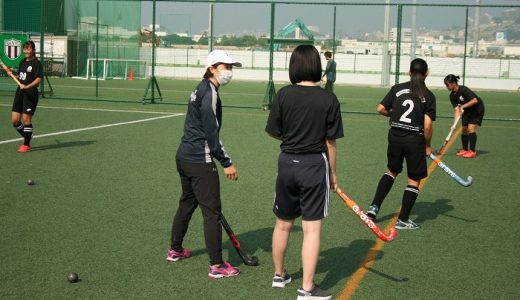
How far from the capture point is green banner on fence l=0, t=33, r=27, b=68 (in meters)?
23.7

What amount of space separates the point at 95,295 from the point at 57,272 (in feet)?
2.14

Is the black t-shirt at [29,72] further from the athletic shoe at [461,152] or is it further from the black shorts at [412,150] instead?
the athletic shoe at [461,152]

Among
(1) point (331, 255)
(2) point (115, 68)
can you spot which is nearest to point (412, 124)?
(1) point (331, 255)

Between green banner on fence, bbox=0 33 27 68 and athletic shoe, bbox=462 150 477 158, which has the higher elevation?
green banner on fence, bbox=0 33 27 68

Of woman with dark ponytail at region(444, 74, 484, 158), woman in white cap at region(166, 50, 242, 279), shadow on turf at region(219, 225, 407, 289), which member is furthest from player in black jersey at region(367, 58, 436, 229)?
woman with dark ponytail at region(444, 74, 484, 158)

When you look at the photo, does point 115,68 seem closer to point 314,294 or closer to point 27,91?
point 27,91

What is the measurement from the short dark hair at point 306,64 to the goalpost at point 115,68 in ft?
116

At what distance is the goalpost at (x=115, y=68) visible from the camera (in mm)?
39362

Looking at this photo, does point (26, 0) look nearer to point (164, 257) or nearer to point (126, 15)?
point (126, 15)

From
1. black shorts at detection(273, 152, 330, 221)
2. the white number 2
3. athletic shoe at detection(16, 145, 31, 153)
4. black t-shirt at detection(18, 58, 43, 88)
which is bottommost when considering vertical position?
athletic shoe at detection(16, 145, 31, 153)

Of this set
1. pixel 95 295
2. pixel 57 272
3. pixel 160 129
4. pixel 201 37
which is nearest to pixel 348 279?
pixel 95 295

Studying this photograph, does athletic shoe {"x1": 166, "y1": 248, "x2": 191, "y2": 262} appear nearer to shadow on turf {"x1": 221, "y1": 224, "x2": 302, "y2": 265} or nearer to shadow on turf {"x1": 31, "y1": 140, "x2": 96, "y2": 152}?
shadow on turf {"x1": 221, "y1": 224, "x2": 302, "y2": 265}

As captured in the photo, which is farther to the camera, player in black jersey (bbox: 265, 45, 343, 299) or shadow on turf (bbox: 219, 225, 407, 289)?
shadow on turf (bbox: 219, 225, 407, 289)

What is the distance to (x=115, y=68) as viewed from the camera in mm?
40125
